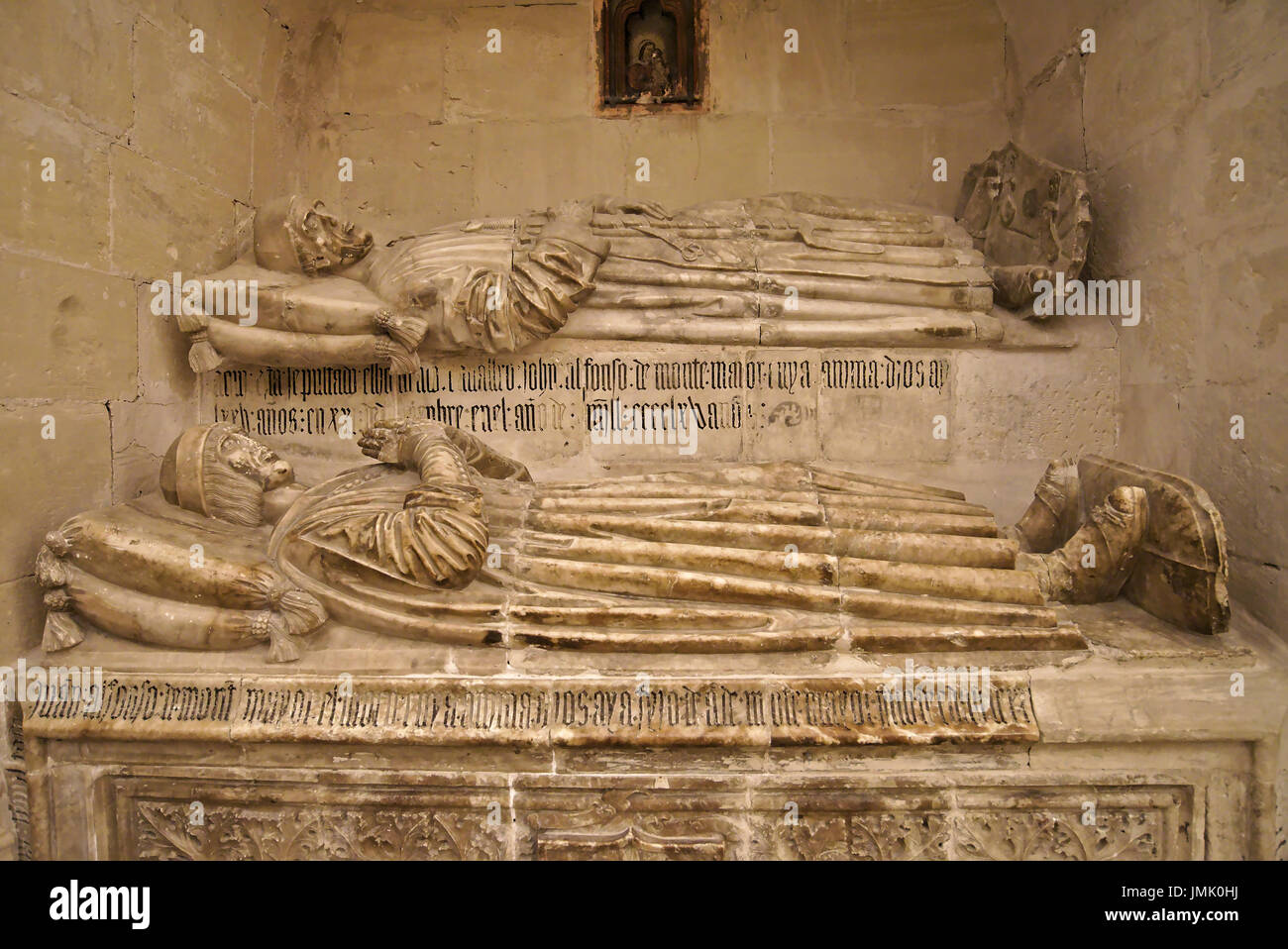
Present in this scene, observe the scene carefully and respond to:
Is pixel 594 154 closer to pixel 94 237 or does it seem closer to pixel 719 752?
pixel 94 237

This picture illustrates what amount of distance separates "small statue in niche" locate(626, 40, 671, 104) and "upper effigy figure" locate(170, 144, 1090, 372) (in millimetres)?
1141

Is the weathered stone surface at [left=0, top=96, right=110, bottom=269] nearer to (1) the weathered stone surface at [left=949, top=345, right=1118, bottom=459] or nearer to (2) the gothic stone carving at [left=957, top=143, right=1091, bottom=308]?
(1) the weathered stone surface at [left=949, top=345, right=1118, bottom=459]

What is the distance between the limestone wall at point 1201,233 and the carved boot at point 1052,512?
49 cm

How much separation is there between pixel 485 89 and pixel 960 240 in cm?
264

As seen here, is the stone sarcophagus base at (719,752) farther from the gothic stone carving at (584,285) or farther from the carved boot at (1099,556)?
the gothic stone carving at (584,285)

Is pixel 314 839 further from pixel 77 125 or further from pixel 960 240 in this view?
pixel 960 240

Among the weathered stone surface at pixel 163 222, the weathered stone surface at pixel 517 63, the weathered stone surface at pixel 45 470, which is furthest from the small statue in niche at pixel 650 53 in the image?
the weathered stone surface at pixel 45 470

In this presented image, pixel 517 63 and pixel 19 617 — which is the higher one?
pixel 517 63

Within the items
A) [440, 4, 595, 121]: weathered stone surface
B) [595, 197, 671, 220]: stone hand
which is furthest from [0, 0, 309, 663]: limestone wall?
[595, 197, 671, 220]: stone hand

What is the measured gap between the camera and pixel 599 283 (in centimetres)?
371

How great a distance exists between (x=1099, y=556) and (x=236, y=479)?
2881 millimetres

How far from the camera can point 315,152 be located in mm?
4840

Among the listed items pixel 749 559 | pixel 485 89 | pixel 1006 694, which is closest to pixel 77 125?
pixel 485 89

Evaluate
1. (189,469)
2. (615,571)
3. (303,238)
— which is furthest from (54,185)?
(615,571)
